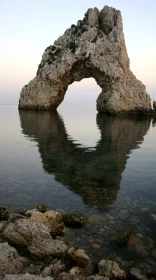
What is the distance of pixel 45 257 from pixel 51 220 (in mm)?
1413

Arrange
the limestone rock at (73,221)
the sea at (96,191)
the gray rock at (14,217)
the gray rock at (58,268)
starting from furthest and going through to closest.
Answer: the limestone rock at (73,221), the gray rock at (14,217), the sea at (96,191), the gray rock at (58,268)

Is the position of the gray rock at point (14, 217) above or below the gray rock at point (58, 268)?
above

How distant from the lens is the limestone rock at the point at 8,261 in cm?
487

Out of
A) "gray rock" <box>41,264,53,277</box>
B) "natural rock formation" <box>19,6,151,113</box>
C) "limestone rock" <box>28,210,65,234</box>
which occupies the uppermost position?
"natural rock formation" <box>19,6,151,113</box>

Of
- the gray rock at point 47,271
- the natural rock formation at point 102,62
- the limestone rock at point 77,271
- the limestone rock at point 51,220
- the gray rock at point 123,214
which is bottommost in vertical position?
the gray rock at point 123,214

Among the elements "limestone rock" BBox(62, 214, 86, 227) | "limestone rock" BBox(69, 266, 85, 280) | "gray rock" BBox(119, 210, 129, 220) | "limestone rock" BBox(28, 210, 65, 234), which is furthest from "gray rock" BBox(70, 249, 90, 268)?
"gray rock" BBox(119, 210, 129, 220)

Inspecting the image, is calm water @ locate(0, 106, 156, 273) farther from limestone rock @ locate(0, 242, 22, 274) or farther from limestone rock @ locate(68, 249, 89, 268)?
limestone rock @ locate(0, 242, 22, 274)

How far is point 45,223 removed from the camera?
687 cm

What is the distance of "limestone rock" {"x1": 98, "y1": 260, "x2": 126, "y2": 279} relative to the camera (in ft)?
16.7

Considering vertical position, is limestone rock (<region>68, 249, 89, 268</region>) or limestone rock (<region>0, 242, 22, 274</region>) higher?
limestone rock (<region>0, 242, 22, 274</region>)

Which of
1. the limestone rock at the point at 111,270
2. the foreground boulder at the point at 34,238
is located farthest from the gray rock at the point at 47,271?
the limestone rock at the point at 111,270

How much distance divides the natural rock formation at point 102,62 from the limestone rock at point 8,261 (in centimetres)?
5094

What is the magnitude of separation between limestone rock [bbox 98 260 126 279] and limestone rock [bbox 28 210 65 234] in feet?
6.07

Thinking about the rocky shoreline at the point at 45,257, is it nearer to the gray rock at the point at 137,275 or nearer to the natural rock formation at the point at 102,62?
the gray rock at the point at 137,275
